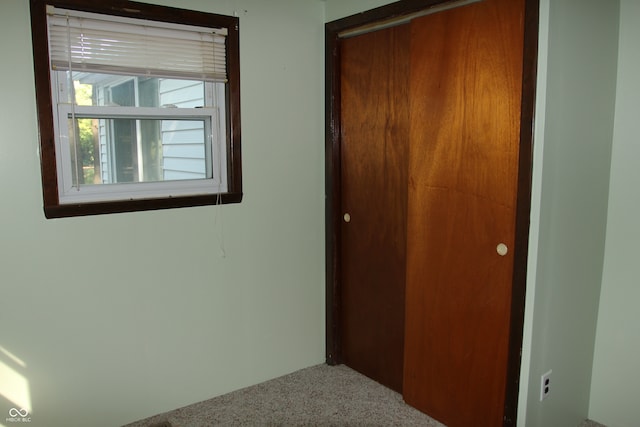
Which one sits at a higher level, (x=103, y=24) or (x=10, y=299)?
(x=103, y=24)

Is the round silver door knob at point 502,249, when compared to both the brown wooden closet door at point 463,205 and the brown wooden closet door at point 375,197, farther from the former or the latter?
the brown wooden closet door at point 375,197

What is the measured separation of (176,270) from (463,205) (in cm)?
141

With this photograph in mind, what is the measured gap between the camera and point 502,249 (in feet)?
6.90

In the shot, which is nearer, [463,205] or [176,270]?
[463,205]

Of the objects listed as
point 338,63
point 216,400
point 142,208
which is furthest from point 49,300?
point 338,63

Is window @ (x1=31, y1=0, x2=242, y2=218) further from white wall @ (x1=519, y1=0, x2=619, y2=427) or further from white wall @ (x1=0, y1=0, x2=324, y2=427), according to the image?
white wall @ (x1=519, y1=0, x2=619, y2=427)

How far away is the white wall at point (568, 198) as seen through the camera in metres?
1.94

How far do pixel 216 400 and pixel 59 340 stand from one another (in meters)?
0.86

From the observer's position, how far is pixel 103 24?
86.0 inches

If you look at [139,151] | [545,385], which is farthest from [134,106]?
[545,385]

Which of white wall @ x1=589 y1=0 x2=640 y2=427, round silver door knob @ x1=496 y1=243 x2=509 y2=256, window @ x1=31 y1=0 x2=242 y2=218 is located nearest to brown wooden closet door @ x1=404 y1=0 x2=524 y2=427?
round silver door knob @ x1=496 y1=243 x2=509 y2=256

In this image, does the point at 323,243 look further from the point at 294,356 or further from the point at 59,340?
the point at 59,340

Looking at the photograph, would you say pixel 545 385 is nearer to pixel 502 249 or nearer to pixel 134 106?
pixel 502 249

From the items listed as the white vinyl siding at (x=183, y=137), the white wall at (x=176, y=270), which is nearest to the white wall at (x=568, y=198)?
the white wall at (x=176, y=270)
